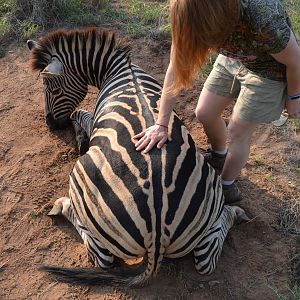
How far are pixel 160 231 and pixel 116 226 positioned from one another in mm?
303

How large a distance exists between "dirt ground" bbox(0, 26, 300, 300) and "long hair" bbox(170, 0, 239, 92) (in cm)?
166

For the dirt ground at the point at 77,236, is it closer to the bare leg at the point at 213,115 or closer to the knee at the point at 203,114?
the bare leg at the point at 213,115

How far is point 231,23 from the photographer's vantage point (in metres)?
2.59

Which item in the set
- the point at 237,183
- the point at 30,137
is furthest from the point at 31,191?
the point at 237,183

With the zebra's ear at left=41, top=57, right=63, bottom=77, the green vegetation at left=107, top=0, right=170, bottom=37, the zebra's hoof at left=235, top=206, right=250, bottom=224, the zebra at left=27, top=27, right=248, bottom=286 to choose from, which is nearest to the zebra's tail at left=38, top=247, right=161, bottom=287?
the zebra at left=27, top=27, right=248, bottom=286

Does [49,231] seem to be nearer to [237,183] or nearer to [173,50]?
[237,183]

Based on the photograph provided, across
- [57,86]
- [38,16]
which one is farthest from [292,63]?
[38,16]

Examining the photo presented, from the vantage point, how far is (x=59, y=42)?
14.7 ft

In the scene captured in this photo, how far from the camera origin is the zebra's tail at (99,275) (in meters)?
3.34

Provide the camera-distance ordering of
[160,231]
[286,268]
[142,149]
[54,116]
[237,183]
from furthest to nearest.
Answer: [54,116]
[237,183]
[286,268]
[142,149]
[160,231]

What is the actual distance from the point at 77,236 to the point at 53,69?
161cm

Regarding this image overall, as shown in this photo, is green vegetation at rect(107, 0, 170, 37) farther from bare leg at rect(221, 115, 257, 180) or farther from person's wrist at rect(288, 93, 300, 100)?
person's wrist at rect(288, 93, 300, 100)

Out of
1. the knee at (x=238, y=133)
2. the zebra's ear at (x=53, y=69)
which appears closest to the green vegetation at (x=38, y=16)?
the zebra's ear at (x=53, y=69)

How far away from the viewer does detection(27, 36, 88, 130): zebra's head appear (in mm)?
Answer: 4441
